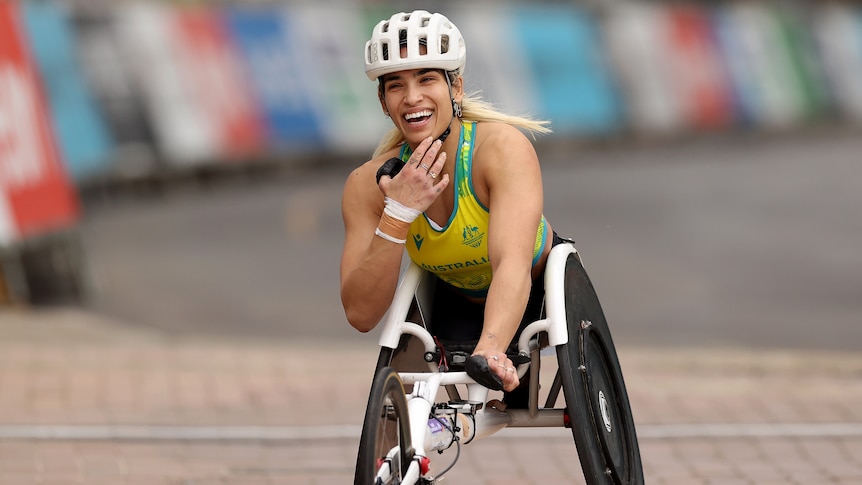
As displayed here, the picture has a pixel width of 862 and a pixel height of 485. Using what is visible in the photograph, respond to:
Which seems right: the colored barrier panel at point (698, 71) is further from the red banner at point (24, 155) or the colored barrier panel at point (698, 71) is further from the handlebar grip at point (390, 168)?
the handlebar grip at point (390, 168)

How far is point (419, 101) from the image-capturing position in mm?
5027

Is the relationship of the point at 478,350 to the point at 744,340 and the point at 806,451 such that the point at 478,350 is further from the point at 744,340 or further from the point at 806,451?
the point at 744,340

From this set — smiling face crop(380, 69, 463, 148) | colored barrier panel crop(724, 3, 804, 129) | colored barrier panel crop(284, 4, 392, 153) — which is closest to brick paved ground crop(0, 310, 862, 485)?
smiling face crop(380, 69, 463, 148)

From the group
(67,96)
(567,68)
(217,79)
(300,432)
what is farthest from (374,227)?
(567,68)

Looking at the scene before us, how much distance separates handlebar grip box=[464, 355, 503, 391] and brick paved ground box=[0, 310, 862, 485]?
7.06ft

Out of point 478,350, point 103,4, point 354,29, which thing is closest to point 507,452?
point 478,350

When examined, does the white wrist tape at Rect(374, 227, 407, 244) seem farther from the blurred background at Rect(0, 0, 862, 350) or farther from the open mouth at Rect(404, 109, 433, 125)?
the blurred background at Rect(0, 0, 862, 350)

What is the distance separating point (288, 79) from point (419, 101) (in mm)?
17816

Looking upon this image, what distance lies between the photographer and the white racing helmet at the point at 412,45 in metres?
4.96

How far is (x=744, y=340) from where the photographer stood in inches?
464

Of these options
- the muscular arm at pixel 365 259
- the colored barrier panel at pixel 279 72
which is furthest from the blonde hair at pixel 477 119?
the colored barrier panel at pixel 279 72

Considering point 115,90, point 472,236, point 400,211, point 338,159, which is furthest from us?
point 338,159

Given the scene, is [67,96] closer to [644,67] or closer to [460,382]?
[460,382]

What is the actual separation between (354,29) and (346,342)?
1339cm
